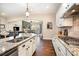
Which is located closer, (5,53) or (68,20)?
(5,53)

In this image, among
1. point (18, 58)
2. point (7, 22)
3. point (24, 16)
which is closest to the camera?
point (18, 58)

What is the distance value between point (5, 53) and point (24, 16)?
226cm

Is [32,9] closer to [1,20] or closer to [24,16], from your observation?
[24,16]

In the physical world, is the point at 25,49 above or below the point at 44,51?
above

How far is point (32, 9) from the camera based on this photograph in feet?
12.3

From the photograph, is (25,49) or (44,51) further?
(44,51)

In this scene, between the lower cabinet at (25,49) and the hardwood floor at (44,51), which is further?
the hardwood floor at (44,51)

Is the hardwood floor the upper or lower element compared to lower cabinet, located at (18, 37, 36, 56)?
lower

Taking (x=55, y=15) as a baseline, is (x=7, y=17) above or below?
below

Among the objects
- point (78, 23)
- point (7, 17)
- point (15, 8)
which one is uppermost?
point (15, 8)

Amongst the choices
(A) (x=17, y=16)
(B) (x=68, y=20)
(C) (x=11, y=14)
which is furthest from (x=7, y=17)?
(B) (x=68, y=20)

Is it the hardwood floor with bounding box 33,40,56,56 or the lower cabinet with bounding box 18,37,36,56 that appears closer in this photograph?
the lower cabinet with bounding box 18,37,36,56

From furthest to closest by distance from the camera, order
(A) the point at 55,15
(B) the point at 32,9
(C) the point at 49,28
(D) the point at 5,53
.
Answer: (C) the point at 49,28
(A) the point at 55,15
(B) the point at 32,9
(D) the point at 5,53

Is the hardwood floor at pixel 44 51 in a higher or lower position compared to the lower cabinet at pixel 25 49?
lower
